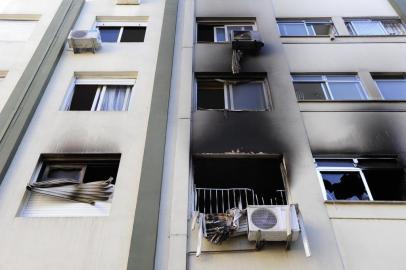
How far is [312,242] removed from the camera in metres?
6.16

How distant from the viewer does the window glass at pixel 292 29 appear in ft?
38.1

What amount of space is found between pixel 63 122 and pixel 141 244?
12.6ft

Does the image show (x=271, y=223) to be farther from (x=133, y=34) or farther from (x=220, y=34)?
(x=133, y=34)

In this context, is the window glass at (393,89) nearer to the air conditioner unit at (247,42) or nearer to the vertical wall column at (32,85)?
the air conditioner unit at (247,42)

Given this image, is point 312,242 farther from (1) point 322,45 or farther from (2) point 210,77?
(1) point 322,45

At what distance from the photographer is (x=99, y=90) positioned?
9672 millimetres

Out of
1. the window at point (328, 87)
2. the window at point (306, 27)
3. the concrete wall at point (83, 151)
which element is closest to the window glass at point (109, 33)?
the concrete wall at point (83, 151)

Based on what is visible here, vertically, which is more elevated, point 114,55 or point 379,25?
point 379,25

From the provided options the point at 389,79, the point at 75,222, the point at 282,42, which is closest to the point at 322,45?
the point at 282,42

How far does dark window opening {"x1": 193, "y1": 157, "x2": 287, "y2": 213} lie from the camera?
24.7ft

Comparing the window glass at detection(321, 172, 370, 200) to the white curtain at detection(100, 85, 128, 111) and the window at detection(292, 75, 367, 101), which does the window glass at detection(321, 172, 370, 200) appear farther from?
the white curtain at detection(100, 85, 128, 111)

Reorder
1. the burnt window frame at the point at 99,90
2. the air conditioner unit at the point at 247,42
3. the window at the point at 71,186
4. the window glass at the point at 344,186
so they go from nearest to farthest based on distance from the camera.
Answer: the window at the point at 71,186, the window glass at the point at 344,186, the burnt window frame at the point at 99,90, the air conditioner unit at the point at 247,42

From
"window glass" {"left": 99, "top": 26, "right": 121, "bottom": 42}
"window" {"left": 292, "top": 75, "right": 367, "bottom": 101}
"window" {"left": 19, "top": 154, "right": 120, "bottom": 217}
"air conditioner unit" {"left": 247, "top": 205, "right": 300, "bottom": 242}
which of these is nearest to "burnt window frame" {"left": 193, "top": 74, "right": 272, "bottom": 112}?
"window" {"left": 292, "top": 75, "right": 367, "bottom": 101}

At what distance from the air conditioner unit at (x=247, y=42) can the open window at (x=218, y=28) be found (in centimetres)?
128
